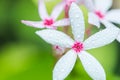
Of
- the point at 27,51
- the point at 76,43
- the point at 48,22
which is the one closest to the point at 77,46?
the point at 76,43

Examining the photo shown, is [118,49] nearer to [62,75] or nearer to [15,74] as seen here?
[15,74]

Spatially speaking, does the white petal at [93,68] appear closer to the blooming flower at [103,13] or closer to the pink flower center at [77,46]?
the pink flower center at [77,46]

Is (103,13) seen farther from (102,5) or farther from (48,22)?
(48,22)

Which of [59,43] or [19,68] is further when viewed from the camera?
[19,68]

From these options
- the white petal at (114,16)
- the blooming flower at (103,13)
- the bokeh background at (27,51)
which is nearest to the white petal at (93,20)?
the blooming flower at (103,13)

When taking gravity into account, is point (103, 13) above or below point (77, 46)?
above

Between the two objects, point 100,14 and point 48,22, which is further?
point 100,14

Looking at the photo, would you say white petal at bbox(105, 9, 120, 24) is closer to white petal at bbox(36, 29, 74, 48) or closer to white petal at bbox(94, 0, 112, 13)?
white petal at bbox(94, 0, 112, 13)

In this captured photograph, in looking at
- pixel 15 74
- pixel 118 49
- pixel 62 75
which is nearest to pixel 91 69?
pixel 62 75
